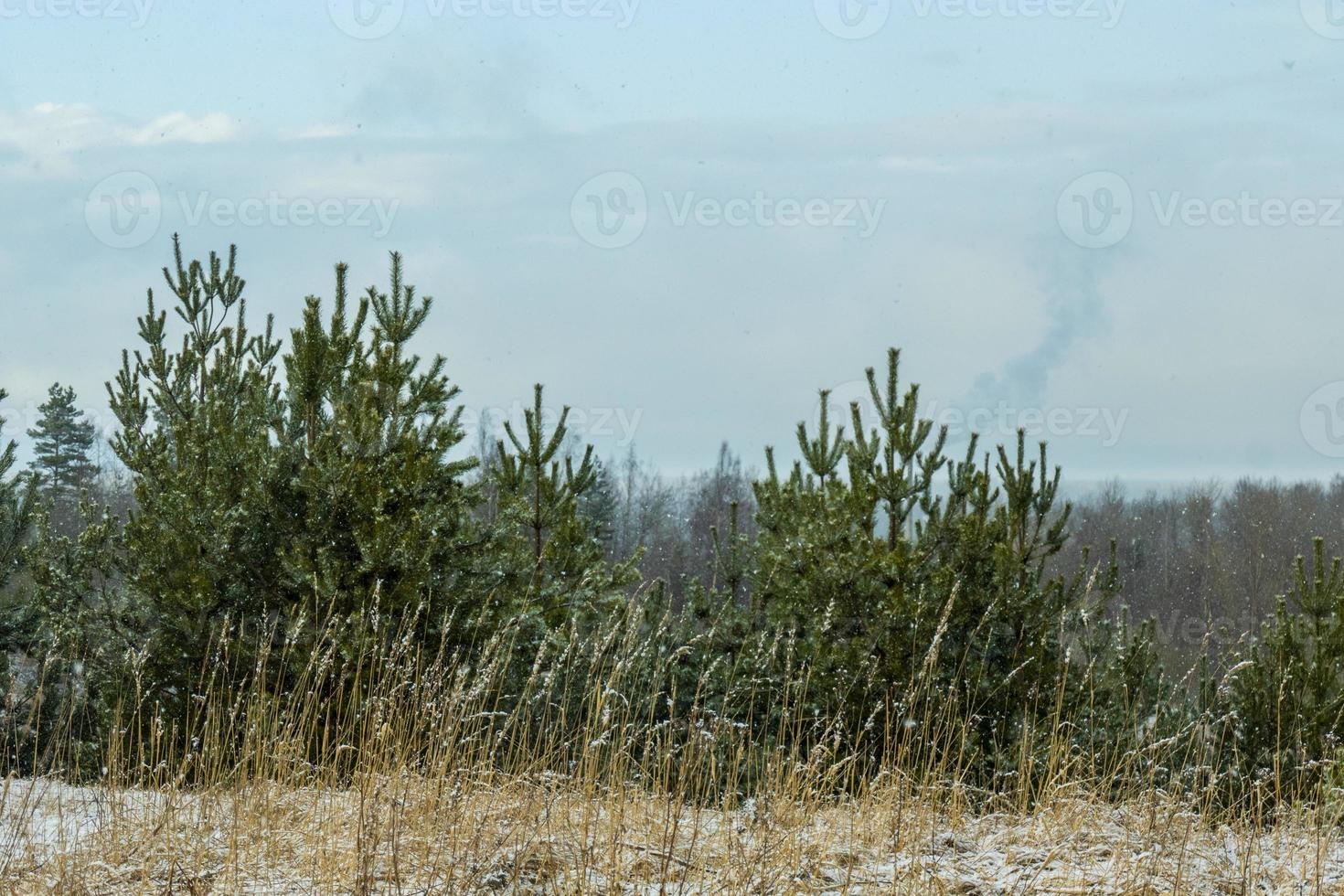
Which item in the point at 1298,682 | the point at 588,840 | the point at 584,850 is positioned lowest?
the point at 588,840

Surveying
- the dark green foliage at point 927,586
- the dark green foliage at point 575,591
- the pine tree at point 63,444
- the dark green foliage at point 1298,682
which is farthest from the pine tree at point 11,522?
the pine tree at point 63,444

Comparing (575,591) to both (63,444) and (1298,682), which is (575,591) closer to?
(1298,682)

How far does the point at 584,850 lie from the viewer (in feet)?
13.1

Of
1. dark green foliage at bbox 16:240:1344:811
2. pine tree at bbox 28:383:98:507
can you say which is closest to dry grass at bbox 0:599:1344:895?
dark green foliage at bbox 16:240:1344:811

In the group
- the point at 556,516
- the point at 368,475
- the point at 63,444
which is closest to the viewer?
the point at 368,475

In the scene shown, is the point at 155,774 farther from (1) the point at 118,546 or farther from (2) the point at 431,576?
(1) the point at 118,546

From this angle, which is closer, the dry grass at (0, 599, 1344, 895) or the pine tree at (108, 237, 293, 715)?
the dry grass at (0, 599, 1344, 895)

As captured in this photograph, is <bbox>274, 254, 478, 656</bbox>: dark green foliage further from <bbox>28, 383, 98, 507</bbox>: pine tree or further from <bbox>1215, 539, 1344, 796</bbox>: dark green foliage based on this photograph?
<bbox>28, 383, 98, 507</bbox>: pine tree

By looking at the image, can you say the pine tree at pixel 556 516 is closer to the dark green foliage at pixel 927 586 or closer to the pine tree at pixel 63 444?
the dark green foliage at pixel 927 586

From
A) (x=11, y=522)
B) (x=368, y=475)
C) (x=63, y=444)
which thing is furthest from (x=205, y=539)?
(x=63, y=444)

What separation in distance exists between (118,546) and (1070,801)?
28.5 feet

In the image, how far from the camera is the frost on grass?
4.18 metres

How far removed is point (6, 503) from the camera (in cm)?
1120

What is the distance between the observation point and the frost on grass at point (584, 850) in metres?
4.18
